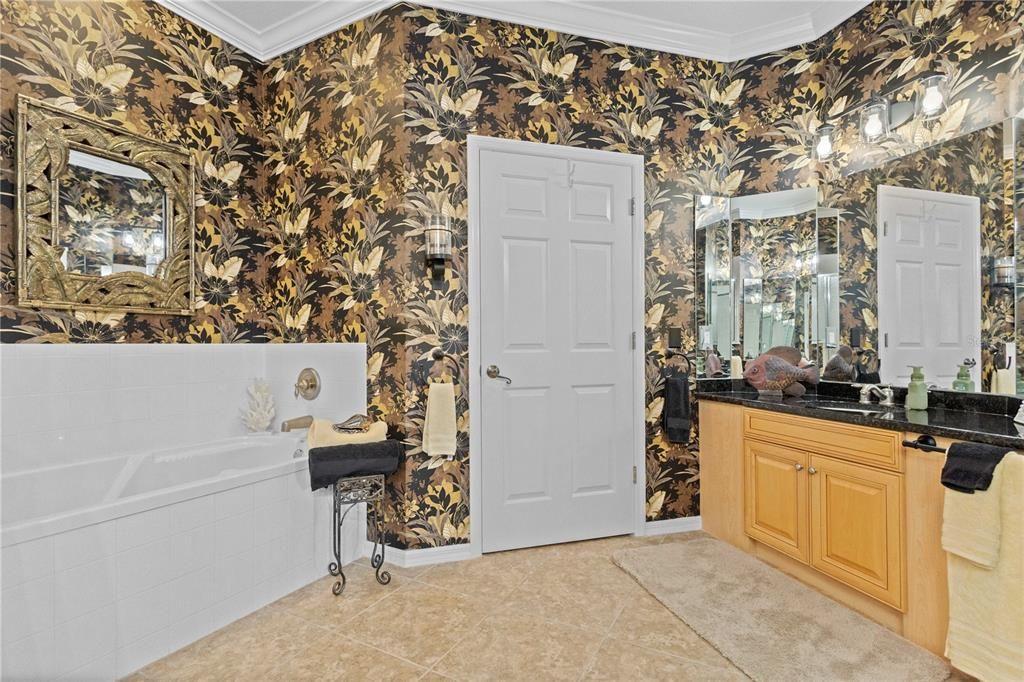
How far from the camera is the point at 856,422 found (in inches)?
87.0

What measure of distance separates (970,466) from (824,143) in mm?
2081

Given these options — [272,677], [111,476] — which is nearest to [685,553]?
[272,677]

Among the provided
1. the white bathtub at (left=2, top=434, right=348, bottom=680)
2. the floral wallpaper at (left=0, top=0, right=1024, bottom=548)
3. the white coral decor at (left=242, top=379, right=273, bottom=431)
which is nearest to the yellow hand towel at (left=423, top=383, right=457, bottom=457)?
the floral wallpaper at (left=0, top=0, right=1024, bottom=548)

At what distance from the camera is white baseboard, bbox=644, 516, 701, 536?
3117mm

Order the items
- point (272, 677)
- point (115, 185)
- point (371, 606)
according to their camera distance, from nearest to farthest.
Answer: point (272, 677)
point (371, 606)
point (115, 185)

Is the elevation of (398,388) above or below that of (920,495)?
above

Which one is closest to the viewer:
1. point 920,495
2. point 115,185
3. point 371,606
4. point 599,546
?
point 920,495

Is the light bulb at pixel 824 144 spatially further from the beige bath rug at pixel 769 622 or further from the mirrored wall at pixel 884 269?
the beige bath rug at pixel 769 622

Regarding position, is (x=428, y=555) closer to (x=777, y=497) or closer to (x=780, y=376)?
(x=777, y=497)

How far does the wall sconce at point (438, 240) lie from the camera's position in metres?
2.68

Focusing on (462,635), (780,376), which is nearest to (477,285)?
(462,635)

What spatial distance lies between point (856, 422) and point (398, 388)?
2.10 metres

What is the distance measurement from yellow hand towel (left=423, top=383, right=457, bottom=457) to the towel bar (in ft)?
6.34

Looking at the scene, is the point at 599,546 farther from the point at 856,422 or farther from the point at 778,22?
the point at 778,22
